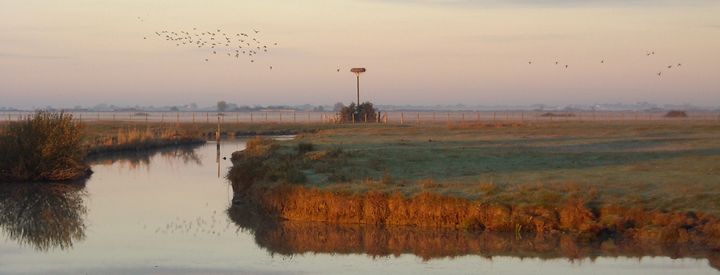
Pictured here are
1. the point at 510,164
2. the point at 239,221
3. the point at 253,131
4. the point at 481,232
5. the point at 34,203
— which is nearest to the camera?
the point at 481,232

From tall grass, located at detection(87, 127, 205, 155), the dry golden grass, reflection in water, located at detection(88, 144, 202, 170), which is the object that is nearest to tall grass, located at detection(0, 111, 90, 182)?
reflection in water, located at detection(88, 144, 202, 170)

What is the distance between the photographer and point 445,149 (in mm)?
41344

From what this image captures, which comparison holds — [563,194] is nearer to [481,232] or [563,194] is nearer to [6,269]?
[481,232]

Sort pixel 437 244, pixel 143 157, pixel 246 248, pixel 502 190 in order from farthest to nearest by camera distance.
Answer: pixel 143 157, pixel 502 190, pixel 246 248, pixel 437 244

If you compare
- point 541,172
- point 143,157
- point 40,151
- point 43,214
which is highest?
point 40,151

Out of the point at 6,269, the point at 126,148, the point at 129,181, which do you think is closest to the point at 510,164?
the point at 129,181

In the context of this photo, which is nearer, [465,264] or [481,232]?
[465,264]

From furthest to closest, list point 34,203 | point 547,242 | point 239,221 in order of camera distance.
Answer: point 34,203
point 239,221
point 547,242

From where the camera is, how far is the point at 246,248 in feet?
68.8

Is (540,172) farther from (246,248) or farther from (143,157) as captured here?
(143,157)

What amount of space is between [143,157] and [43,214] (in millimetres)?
26425

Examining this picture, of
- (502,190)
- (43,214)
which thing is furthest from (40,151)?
(502,190)

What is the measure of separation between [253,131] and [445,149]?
1921 inches

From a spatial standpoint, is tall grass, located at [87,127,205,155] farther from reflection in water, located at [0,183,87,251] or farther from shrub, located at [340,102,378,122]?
shrub, located at [340,102,378,122]
